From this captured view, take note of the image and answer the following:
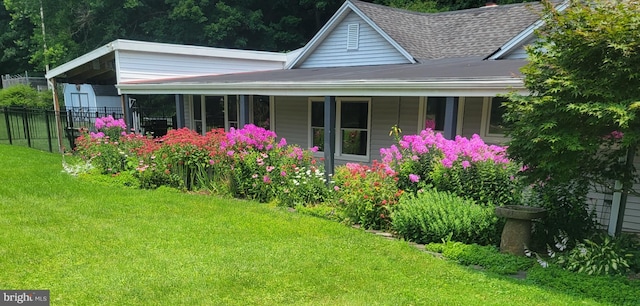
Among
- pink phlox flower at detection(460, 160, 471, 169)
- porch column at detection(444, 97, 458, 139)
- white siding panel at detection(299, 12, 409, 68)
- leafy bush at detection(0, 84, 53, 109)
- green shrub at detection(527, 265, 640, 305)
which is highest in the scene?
white siding panel at detection(299, 12, 409, 68)

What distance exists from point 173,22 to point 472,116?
28116 millimetres

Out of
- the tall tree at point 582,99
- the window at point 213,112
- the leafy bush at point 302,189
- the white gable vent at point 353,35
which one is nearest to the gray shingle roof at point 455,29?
the white gable vent at point 353,35

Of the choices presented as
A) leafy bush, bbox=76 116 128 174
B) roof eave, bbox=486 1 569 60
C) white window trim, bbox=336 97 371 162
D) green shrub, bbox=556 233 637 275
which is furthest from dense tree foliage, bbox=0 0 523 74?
green shrub, bbox=556 233 637 275

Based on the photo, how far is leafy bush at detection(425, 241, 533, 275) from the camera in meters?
4.28

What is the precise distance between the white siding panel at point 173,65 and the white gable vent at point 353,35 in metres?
4.38

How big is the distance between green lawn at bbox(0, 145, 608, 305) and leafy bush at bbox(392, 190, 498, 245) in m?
0.35

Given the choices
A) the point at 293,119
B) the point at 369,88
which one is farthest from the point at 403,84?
the point at 293,119

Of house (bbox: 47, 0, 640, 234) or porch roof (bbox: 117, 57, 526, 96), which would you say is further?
house (bbox: 47, 0, 640, 234)

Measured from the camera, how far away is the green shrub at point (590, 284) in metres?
3.58

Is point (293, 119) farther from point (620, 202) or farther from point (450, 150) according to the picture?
point (620, 202)

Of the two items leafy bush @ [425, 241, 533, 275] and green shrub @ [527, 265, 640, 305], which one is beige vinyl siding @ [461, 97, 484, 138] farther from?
green shrub @ [527, 265, 640, 305]

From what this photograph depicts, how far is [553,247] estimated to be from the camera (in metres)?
4.76

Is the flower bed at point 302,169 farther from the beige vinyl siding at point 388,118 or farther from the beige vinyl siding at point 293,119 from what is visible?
the beige vinyl siding at point 293,119

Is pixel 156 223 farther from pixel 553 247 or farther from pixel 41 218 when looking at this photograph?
pixel 553 247
